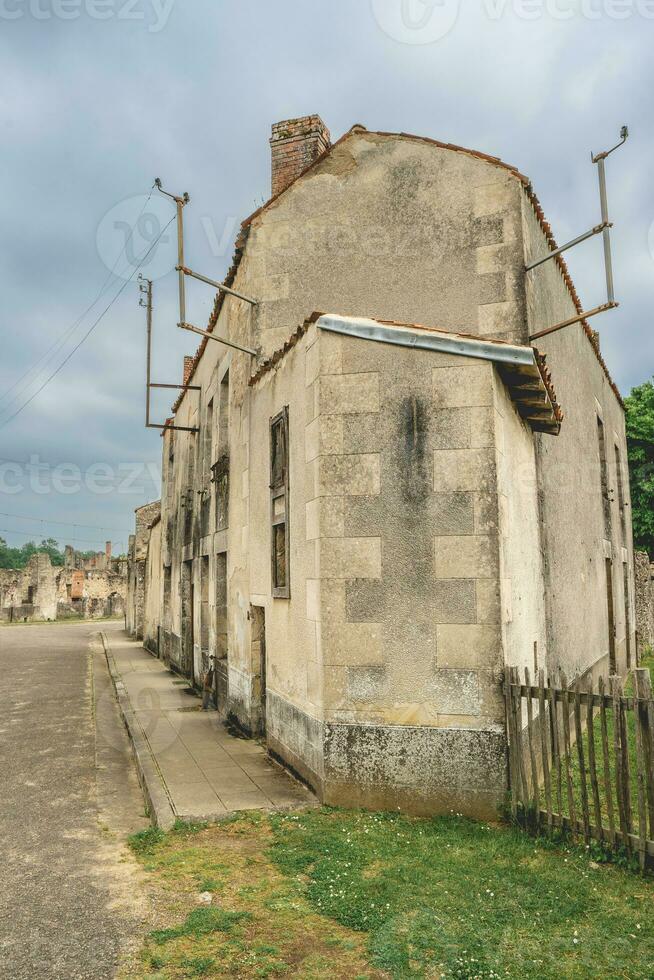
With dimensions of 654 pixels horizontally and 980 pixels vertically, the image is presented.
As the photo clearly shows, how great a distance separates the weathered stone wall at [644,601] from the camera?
20.0 m

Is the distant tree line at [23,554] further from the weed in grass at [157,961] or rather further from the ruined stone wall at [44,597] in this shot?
the weed in grass at [157,961]

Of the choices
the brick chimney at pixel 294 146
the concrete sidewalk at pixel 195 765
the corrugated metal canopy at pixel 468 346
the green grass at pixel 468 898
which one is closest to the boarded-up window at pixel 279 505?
the corrugated metal canopy at pixel 468 346

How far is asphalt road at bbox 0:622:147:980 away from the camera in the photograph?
3965 millimetres

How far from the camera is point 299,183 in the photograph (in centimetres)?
931

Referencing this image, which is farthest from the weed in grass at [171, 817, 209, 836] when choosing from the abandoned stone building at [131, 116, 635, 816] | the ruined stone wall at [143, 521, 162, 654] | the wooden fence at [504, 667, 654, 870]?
the ruined stone wall at [143, 521, 162, 654]

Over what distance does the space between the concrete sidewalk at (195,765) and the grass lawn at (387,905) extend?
0.57 meters

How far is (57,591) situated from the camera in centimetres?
4400

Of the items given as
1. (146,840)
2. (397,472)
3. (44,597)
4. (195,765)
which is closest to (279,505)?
(397,472)

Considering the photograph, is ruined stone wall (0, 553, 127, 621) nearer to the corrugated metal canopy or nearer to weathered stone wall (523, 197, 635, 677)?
weathered stone wall (523, 197, 635, 677)

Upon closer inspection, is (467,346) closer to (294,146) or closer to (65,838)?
(65,838)

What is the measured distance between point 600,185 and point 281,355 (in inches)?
151

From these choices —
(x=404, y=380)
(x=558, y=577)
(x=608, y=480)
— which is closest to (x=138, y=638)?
(x=608, y=480)

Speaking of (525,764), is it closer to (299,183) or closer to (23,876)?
(23,876)

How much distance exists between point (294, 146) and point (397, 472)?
696 centimetres
